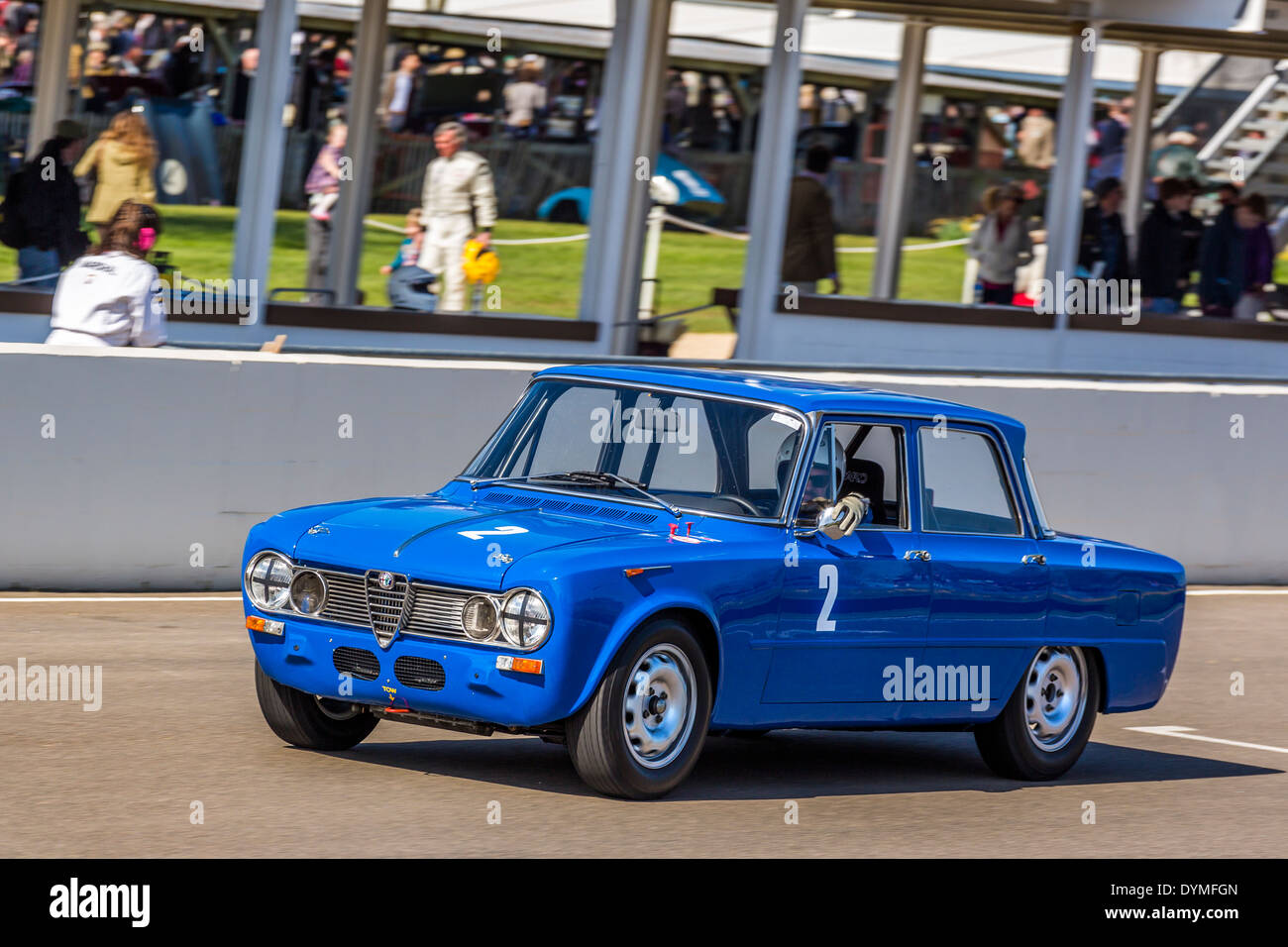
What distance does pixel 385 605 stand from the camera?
282 inches

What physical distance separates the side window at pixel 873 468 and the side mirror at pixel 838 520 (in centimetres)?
23

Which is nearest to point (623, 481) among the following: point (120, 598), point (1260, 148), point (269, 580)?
point (269, 580)

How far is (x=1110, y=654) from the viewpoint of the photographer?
9039 mm

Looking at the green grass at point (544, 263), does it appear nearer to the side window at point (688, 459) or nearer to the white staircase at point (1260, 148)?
the white staircase at point (1260, 148)

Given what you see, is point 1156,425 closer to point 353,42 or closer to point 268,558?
point 353,42

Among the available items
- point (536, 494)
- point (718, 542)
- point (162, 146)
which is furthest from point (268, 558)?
point (162, 146)

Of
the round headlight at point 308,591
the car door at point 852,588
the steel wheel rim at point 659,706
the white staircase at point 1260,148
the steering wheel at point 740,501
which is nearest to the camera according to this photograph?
the steel wheel rim at point 659,706

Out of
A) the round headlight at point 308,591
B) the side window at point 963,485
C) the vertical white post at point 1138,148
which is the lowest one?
the round headlight at point 308,591

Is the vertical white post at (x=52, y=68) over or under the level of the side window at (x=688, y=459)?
over

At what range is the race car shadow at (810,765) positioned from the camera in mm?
7855

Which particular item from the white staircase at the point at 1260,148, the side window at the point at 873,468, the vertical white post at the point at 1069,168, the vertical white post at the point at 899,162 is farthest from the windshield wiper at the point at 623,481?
the white staircase at the point at 1260,148

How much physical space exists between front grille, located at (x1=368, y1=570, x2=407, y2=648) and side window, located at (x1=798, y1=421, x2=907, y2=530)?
187 cm

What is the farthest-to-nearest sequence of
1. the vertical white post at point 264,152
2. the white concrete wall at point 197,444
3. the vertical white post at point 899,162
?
1. the vertical white post at point 899,162
2. the vertical white post at point 264,152
3. the white concrete wall at point 197,444

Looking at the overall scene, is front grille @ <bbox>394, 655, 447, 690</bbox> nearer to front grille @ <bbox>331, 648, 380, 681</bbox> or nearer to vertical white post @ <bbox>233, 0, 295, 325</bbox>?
front grille @ <bbox>331, 648, 380, 681</bbox>
